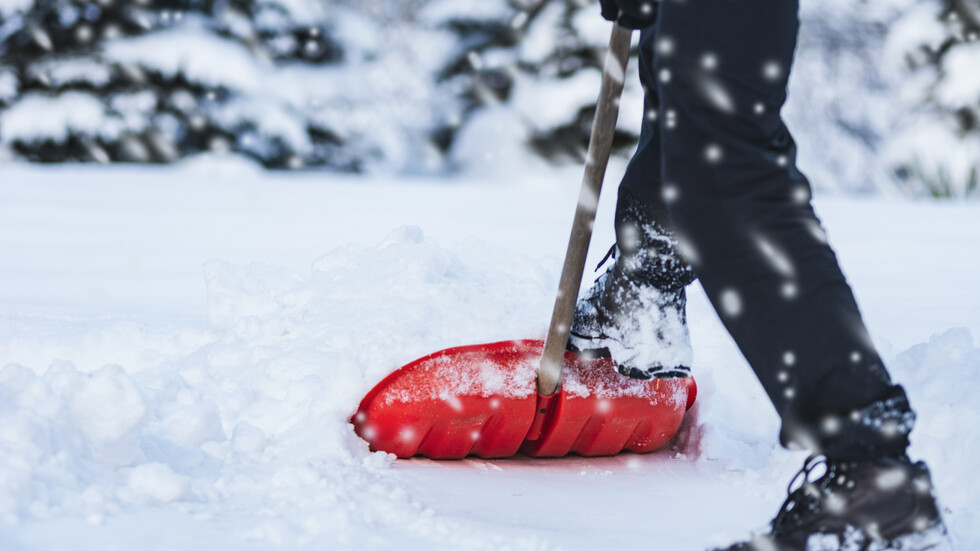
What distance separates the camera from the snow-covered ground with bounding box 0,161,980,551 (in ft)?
3.36

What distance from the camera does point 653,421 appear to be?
4.82 feet

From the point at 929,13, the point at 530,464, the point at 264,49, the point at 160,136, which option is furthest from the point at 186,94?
the point at 530,464

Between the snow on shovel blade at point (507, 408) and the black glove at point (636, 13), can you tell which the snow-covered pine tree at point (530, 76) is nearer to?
the snow on shovel blade at point (507, 408)

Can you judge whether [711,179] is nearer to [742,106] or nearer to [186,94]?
[742,106]

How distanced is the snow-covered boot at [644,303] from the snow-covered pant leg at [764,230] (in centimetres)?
36

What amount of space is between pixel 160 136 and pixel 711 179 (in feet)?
31.9

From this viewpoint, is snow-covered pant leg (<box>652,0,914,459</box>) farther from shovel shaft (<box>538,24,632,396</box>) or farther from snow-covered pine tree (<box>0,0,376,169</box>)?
snow-covered pine tree (<box>0,0,376,169</box>)

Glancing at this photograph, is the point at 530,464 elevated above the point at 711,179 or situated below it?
below

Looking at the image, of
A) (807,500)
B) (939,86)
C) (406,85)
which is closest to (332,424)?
(807,500)

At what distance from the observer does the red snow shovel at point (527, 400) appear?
134 centimetres

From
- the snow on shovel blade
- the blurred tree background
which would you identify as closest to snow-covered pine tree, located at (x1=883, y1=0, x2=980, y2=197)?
the blurred tree background

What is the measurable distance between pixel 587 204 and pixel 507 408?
0.34 meters

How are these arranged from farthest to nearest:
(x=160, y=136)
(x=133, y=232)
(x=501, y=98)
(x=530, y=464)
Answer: (x=501, y=98) → (x=160, y=136) → (x=133, y=232) → (x=530, y=464)

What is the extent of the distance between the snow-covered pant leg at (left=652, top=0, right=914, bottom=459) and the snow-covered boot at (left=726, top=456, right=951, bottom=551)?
22mm
